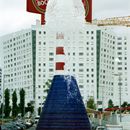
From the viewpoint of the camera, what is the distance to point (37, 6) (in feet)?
168

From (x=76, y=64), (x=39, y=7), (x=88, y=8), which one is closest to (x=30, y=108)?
(x=76, y=64)

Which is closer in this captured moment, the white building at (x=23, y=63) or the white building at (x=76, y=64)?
the white building at (x=76, y=64)

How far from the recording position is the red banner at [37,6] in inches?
1996

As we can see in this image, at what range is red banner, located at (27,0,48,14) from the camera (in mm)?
50688

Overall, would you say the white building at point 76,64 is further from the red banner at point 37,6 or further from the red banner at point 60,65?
the red banner at point 60,65

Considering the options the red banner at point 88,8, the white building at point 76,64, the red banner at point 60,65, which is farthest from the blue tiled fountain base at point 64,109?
the white building at point 76,64

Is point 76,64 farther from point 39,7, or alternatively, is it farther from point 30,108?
point 39,7

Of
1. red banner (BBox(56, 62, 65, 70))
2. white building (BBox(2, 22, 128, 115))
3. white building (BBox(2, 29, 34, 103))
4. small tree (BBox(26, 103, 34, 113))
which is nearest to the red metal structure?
red banner (BBox(56, 62, 65, 70))

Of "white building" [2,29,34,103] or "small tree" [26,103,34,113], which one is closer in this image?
"small tree" [26,103,34,113]

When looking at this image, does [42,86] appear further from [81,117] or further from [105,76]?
[81,117]

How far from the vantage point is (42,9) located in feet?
167

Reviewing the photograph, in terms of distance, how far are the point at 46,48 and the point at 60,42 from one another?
147875mm

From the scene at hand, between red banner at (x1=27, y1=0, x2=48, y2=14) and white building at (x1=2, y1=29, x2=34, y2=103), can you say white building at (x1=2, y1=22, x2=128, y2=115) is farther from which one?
red banner at (x1=27, y1=0, x2=48, y2=14)

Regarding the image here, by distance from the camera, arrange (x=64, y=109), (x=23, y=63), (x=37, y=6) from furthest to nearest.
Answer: (x=23, y=63)
(x=37, y=6)
(x=64, y=109)
